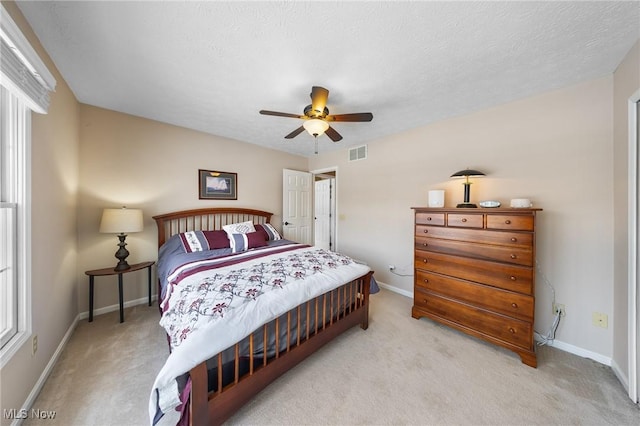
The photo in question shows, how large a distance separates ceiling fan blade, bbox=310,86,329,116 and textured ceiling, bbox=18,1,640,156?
0.45 feet

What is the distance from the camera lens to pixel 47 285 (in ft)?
5.68

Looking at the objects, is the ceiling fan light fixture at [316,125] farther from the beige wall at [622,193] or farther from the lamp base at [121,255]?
the lamp base at [121,255]

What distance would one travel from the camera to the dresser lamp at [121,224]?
2.39 meters

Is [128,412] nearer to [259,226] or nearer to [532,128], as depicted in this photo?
[259,226]

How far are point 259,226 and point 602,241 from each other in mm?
3864

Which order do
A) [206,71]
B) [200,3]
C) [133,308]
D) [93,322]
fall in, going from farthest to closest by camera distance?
1. [133,308]
2. [93,322]
3. [206,71]
4. [200,3]

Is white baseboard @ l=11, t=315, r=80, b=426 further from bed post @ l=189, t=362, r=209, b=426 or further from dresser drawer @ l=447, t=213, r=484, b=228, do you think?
dresser drawer @ l=447, t=213, r=484, b=228

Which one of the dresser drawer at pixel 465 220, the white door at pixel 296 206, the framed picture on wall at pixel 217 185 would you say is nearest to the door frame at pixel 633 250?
the dresser drawer at pixel 465 220

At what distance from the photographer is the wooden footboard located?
4.00 feet

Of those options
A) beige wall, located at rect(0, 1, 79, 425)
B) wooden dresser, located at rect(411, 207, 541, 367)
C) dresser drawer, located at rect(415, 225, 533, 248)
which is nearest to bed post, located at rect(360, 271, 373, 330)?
wooden dresser, located at rect(411, 207, 541, 367)

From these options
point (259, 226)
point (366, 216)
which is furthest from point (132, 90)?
point (366, 216)

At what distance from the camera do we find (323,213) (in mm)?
6141

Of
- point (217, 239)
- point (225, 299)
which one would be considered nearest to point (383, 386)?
point (225, 299)

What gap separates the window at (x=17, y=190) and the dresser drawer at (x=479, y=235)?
3.31 meters
